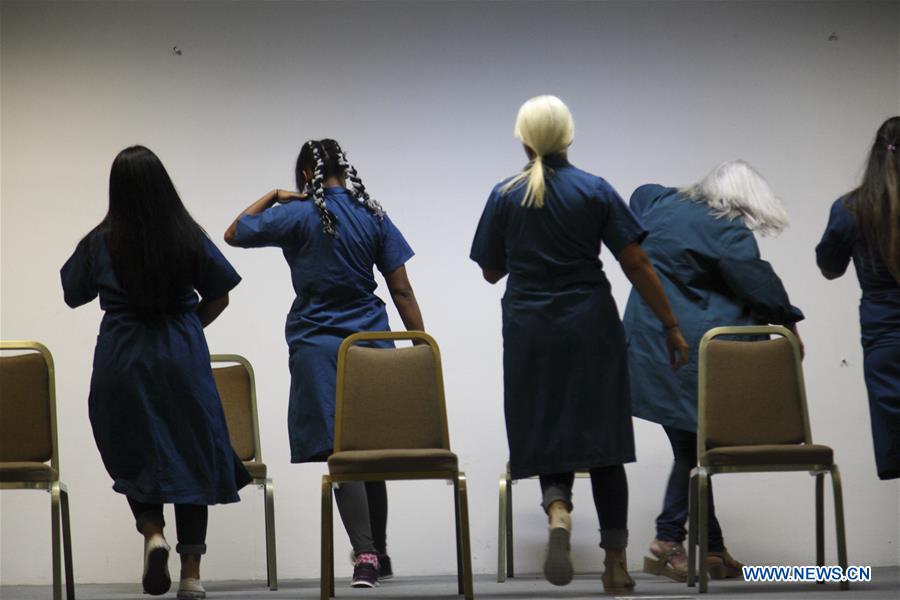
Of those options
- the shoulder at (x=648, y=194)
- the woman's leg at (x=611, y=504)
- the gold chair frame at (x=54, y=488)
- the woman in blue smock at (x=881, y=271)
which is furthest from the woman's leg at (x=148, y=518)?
the woman in blue smock at (x=881, y=271)

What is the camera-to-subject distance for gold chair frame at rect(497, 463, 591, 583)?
4402 millimetres

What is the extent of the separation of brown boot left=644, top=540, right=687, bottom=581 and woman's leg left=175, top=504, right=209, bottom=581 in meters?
1.58

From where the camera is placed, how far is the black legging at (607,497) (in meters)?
3.34

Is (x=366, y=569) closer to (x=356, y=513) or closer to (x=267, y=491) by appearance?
(x=356, y=513)

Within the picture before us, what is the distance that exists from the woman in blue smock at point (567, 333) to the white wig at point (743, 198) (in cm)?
91

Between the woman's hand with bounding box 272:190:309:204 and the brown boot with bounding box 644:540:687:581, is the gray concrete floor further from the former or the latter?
the woman's hand with bounding box 272:190:309:204

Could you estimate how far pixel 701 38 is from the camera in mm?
5324

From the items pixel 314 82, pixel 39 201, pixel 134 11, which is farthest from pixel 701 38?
pixel 39 201

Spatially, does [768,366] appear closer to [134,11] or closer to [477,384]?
[477,384]

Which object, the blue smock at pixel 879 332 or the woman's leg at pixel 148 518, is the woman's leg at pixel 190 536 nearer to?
the woman's leg at pixel 148 518

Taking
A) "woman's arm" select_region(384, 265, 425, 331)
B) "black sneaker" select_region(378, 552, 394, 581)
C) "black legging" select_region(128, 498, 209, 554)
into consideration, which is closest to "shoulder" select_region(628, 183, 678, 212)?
Answer: "woman's arm" select_region(384, 265, 425, 331)

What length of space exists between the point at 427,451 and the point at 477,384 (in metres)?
1.78

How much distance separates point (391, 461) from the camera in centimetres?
335

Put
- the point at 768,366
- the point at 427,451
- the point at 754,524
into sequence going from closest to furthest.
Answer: the point at 427,451, the point at 768,366, the point at 754,524
